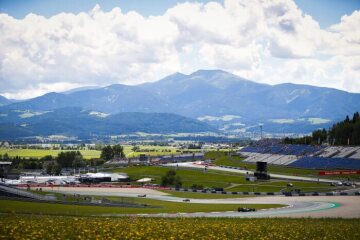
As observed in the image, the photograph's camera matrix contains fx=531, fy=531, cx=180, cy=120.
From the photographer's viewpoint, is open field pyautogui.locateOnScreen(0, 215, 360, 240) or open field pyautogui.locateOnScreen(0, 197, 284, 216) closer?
open field pyautogui.locateOnScreen(0, 215, 360, 240)

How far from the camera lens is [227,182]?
129625 mm

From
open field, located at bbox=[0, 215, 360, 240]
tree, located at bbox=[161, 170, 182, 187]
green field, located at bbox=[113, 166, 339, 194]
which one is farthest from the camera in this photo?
tree, located at bbox=[161, 170, 182, 187]

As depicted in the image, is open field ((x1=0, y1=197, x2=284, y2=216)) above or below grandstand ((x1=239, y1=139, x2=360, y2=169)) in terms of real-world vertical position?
below

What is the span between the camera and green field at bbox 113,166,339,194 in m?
111

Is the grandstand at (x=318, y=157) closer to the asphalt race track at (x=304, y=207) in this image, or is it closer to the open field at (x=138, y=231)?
the asphalt race track at (x=304, y=207)

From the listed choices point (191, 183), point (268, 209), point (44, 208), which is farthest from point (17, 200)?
point (191, 183)

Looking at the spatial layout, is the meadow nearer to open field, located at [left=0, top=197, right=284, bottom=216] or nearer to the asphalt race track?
the asphalt race track

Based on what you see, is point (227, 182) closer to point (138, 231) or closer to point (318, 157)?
point (318, 157)

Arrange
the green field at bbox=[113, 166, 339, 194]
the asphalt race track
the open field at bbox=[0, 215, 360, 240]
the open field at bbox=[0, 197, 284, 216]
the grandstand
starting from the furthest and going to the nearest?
the grandstand
the green field at bbox=[113, 166, 339, 194]
the asphalt race track
the open field at bbox=[0, 197, 284, 216]
the open field at bbox=[0, 215, 360, 240]

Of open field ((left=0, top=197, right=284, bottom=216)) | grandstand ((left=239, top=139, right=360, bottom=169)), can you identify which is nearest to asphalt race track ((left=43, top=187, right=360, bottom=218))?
open field ((left=0, top=197, right=284, bottom=216))

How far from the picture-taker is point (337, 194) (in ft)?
316

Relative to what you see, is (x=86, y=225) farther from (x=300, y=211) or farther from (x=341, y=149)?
(x=341, y=149)

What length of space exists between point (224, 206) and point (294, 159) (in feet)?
308

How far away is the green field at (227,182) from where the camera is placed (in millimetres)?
111156
